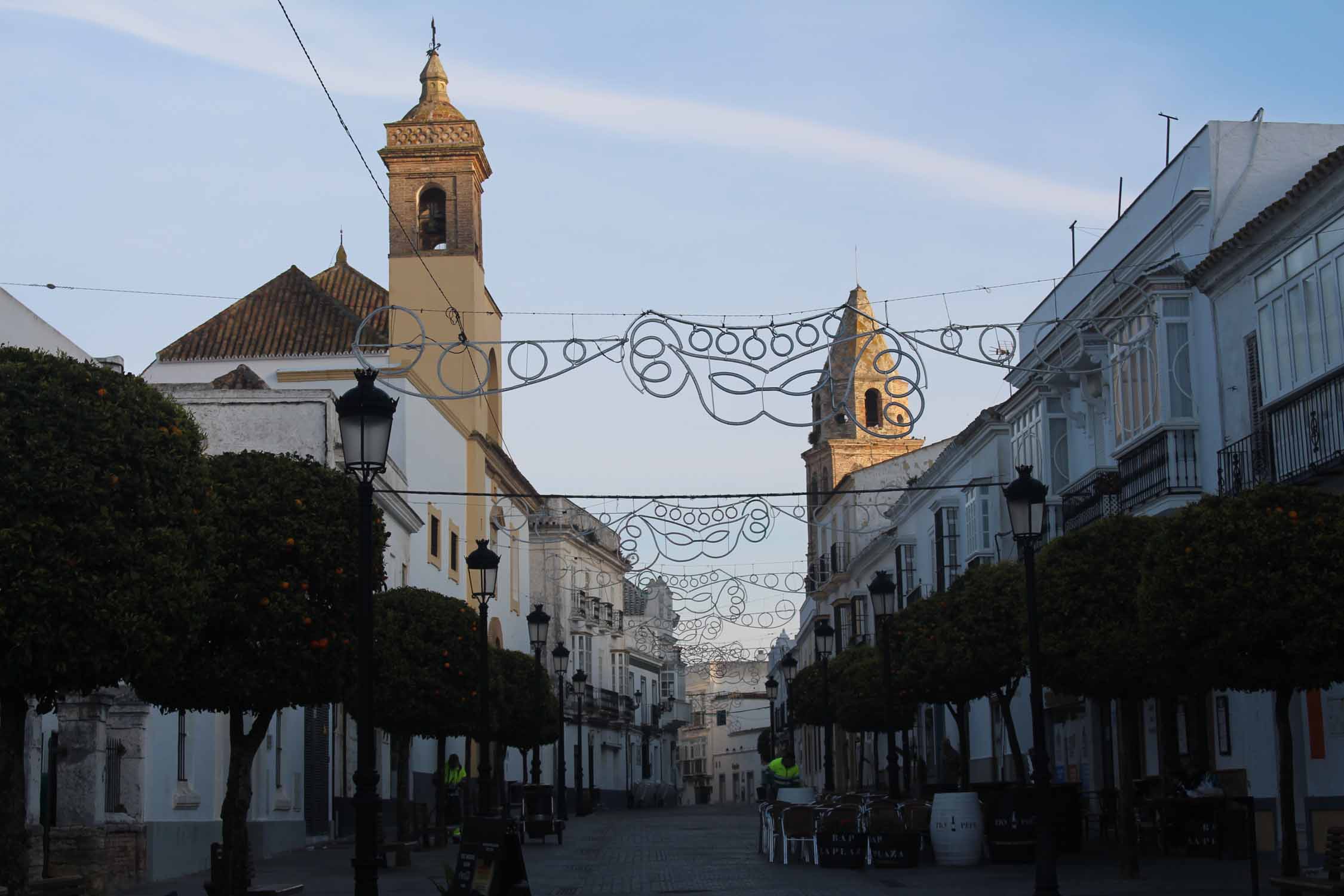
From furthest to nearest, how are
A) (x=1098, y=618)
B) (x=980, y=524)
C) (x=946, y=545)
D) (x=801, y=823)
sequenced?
(x=946, y=545), (x=980, y=524), (x=801, y=823), (x=1098, y=618)

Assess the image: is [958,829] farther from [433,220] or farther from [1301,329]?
[433,220]

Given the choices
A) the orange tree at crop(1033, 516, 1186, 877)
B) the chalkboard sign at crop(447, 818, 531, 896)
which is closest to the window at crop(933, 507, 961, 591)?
the orange tree at crop(1033, 516, 1186, 877)

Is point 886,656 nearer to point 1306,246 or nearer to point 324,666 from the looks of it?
point 1306,246

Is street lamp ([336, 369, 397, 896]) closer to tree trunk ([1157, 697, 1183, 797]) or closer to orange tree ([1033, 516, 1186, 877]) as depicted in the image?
orange tree ([1033, 516, 1186, 877])

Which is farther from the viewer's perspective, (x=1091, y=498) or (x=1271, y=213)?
(x=1091, y=498)

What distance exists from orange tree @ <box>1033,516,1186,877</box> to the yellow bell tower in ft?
82.9

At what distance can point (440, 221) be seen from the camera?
4391cm

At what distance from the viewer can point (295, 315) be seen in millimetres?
42531

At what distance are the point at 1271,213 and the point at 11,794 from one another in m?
14.6

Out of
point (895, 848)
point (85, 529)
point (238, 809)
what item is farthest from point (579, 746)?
point (85, 529)

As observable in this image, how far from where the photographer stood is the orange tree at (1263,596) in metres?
12.5

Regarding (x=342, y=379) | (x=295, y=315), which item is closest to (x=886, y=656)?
(x=342, y=379)

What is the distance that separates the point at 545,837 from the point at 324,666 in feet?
64.5

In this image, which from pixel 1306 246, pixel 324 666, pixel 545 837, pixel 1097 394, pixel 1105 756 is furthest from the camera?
pixel 545 837
